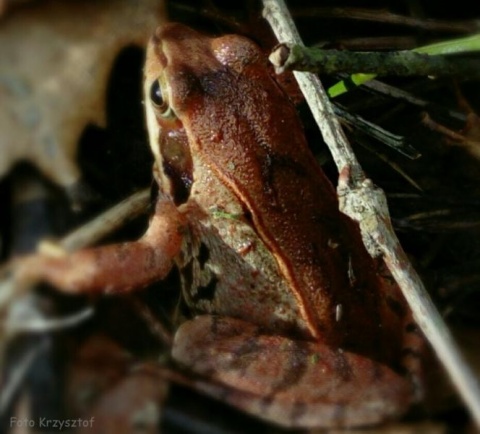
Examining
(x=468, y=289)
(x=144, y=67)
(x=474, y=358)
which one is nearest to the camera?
(x=474, y=358)

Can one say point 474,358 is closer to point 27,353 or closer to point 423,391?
point 423,391

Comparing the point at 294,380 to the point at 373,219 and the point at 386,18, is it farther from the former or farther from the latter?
the point at 386,18

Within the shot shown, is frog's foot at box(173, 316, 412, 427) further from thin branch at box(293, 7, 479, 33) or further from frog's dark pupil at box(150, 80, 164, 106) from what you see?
thin branch at box(293, 7, 479, 33)

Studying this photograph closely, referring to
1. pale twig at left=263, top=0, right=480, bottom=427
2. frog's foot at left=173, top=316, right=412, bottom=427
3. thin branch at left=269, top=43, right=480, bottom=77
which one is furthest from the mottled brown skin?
thin branch at left=269, top=43, right=480, bottom=77

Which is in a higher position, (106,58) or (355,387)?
(106,58)

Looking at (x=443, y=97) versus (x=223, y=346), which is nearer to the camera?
(x=223, y=346)

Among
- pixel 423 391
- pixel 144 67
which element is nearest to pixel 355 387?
pixel 423 391

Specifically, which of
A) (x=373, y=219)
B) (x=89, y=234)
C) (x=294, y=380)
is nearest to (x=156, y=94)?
(x=89, y=234)
